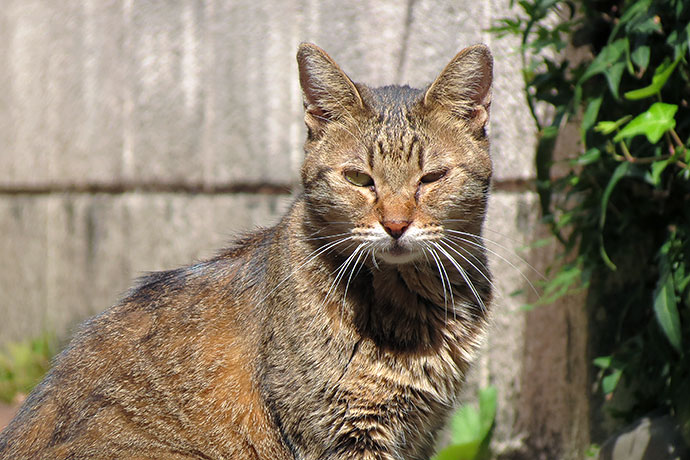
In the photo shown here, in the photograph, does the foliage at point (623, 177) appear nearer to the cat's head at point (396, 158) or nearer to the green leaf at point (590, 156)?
the green leaf at point (590, 156)

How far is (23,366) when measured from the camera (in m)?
6.25

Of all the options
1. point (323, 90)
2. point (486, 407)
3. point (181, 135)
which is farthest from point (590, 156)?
point (181, 135)

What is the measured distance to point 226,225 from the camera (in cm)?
517

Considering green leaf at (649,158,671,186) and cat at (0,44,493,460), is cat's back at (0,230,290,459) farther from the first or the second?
green leaf at (649,158,671,186)

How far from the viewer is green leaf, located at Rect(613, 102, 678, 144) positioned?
2.80 m

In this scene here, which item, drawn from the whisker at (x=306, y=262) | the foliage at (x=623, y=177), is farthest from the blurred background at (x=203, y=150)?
the whisker at (x=306, y=262)

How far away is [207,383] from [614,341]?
6.27ft

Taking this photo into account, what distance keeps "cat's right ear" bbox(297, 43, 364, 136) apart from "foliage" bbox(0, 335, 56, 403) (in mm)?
3892

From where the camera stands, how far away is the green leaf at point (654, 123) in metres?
2.80

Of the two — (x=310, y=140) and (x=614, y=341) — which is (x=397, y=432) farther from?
(x=614, y=341)

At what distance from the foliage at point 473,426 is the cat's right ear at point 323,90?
5.54 feet

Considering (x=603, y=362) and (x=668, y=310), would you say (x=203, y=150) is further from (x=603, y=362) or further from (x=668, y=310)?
(x=668, y=310)

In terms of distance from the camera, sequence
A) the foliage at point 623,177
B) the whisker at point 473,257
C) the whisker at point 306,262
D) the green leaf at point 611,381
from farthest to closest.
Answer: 1. the green leaf at point 611,381
2. the foliage at point 623,177
3. the whisker at point 306,262
4. the whisker at point 473,257

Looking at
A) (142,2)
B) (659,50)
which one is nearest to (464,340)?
(659,50)
